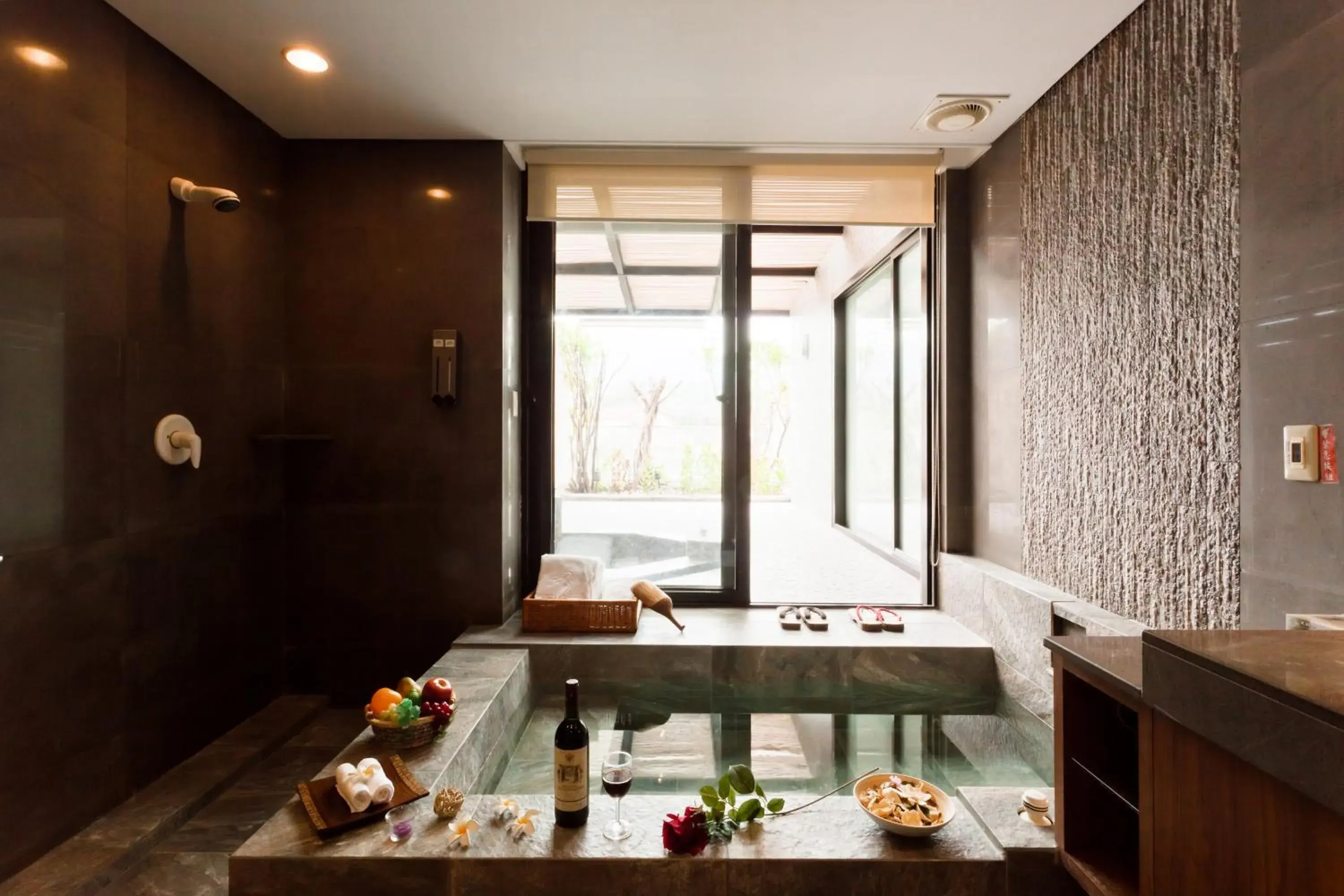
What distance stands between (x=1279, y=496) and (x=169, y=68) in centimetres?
308

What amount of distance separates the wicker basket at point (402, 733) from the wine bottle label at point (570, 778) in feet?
1.61

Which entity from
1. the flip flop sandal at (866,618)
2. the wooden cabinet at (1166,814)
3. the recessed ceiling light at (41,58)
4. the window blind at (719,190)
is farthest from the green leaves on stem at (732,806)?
the recessed ceiling light at (41,58)

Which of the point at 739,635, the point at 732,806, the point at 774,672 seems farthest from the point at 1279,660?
the point at 739,635

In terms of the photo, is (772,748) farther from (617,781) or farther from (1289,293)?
(1289,293)

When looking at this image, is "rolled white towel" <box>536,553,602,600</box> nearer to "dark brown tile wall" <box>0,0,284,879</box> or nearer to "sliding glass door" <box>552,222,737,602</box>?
"sliding glass door" <box>552,222,737,602</box>

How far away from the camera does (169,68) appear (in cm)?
195

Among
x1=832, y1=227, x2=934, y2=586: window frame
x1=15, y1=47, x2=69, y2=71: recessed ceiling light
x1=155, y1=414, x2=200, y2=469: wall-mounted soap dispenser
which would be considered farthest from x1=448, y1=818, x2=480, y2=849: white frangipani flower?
x1=832, y1=227, x2=934, y2=586: window frame

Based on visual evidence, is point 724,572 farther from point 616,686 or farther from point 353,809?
point 353,809

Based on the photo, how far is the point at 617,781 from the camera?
52.6 inches

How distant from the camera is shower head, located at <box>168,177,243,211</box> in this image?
187cm

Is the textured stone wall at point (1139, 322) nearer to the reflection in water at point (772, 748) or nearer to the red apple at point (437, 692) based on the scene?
the reflection in water at point (772, 748)

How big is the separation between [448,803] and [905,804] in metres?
0.99

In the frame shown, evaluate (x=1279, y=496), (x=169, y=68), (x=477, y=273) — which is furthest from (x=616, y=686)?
(x=169, y=68)

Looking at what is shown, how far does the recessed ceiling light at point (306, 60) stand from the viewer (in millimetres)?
1947
